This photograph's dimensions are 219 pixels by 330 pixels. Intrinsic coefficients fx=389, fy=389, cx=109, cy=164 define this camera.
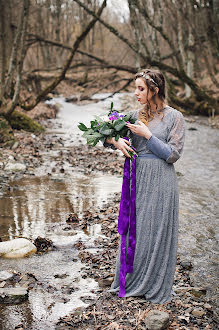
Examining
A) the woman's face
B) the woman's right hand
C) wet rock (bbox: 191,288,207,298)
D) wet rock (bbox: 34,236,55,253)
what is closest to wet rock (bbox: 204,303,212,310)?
wet rock (bbox: 191,288,207,298)

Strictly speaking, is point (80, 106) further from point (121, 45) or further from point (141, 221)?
point (141, 221)

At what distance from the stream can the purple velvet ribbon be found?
22.1 inches

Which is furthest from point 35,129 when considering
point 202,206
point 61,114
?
point 202,206

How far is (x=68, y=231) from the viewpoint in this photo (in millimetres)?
6023

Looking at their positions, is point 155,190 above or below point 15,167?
above

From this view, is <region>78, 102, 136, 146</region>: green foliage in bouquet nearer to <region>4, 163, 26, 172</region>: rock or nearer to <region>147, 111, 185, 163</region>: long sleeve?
<region>147, 111, 185, 163</region>: long sleeve

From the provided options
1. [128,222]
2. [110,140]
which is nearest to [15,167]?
[110,140]

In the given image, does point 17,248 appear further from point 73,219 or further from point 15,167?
point 15,167

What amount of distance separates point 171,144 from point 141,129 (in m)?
0.31

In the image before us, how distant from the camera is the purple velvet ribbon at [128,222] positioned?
3729mm

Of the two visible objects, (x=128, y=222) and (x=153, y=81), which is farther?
(x=128, y=222)

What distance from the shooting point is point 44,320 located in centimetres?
354

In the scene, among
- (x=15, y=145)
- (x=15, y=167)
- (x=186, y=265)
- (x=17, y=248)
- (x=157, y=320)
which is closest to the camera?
(x=157, y=320)

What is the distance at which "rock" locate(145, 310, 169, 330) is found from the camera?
326cm
